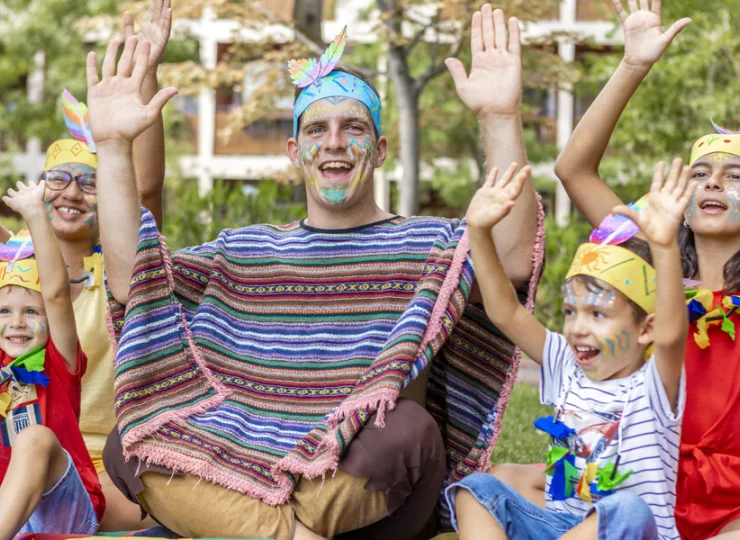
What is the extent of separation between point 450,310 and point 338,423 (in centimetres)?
51

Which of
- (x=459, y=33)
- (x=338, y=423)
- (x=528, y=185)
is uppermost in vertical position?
(x=459, y=33)

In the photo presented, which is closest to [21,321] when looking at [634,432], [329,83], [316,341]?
[316,341]

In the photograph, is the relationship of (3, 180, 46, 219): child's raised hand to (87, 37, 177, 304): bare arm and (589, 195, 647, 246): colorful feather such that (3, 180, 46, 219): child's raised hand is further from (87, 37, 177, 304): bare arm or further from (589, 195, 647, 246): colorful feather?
(589, 195, 647, 246): colorful feather

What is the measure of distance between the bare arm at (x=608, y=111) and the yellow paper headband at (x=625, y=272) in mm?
589

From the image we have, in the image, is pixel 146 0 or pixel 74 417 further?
pixel 146 0

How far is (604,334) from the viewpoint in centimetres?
284

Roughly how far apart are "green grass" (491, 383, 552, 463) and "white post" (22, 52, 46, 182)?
10.5 m

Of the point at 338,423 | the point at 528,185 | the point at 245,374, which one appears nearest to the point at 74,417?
the point at 245,374

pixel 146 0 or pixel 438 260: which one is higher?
pixel 146 0

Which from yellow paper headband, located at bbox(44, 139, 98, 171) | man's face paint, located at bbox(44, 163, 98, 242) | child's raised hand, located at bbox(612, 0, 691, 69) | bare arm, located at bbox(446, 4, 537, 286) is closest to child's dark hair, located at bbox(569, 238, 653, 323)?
bare arm, located at bbox(446, 4, 537, 286)

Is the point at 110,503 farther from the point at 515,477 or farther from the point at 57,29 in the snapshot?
the point at 57,29

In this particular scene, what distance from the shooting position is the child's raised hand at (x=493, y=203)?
2.93 meters

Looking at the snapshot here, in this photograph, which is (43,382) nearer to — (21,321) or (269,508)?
(21,321)

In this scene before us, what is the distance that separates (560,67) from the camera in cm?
1176
